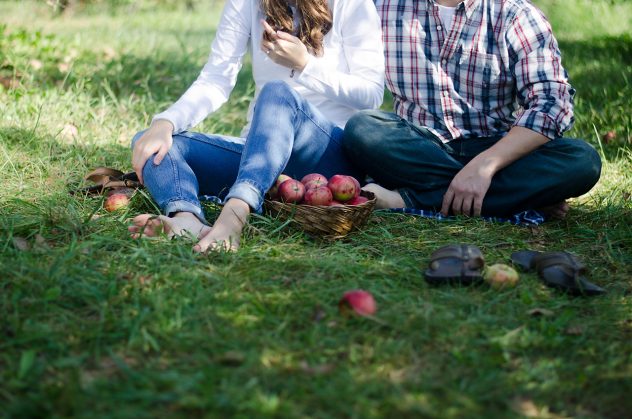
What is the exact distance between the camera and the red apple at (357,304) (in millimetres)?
1989

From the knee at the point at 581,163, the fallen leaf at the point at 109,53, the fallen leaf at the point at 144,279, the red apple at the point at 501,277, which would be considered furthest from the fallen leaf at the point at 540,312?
the fallen leaf at the point at 109,53

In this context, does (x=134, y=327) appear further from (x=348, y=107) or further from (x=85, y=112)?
(x=85, y=112)

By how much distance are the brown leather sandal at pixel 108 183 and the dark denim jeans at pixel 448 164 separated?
920mm

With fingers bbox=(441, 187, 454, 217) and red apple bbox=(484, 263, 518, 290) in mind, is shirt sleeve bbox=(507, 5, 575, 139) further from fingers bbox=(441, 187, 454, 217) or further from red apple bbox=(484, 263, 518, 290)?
red apple bbox=(484, 263, 518, 290)

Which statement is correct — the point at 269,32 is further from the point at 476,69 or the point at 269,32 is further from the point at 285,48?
the point at 476,69

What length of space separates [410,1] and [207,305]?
1737 millimetres

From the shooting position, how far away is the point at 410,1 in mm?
3100

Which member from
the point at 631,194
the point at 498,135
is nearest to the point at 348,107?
the point at 498,135

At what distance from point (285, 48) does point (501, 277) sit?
1.23 metres

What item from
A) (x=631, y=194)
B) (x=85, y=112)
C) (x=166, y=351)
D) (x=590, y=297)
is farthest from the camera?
(x=85, y=112)

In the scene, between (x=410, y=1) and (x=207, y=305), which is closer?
(x=207, y=305)

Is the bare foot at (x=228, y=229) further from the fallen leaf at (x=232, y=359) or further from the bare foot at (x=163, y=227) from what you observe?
the fallen leaf at (x=232, y=359)

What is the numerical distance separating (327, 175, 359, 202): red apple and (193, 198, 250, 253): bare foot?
37 cm

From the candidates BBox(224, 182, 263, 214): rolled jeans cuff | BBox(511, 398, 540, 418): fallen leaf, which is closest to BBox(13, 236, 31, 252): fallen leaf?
BBox(224, 182, 263, 214): rolled jeans cuff
